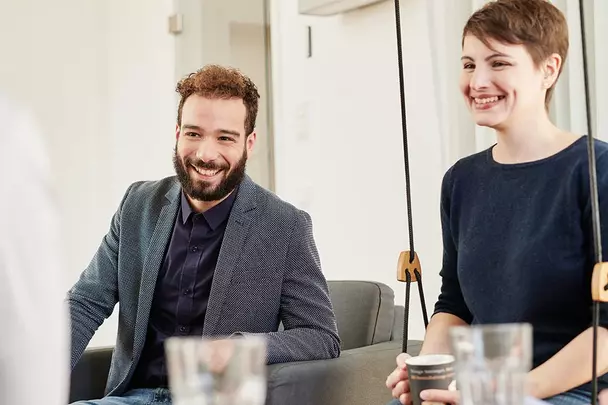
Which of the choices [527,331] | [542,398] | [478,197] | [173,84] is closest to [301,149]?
[173,84]

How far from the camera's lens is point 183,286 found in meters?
2.26

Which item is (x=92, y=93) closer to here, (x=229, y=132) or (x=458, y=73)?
(x=458, y=73)

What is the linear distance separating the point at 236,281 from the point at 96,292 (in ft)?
1.27

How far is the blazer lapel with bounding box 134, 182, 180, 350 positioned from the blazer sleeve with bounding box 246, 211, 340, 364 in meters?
0.30

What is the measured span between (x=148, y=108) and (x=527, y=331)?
4.07 m

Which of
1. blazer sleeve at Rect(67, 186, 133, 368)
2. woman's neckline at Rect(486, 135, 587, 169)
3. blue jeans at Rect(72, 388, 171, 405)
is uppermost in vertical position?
woman's neckline at Rect(486, 135, 587, 169)

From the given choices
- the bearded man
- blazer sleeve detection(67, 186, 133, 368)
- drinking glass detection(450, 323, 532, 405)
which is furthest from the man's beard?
drinking glass detection(450, 323, 532, 405)

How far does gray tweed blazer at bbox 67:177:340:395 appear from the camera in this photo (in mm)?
2180

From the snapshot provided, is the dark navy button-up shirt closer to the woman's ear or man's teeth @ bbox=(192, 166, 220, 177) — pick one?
man's teeth @ bbox=(192, 166, 220, 177)

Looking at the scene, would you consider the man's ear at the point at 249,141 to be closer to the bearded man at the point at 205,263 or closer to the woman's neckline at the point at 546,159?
the bearded man at the point at 205,263

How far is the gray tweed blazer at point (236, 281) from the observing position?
2180 mm

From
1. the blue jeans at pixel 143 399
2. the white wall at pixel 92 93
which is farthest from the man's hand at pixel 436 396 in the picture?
the white wall at pixel 92 93

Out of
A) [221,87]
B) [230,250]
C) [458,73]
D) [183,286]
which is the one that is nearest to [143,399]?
[183,286]

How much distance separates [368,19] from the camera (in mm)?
3332
